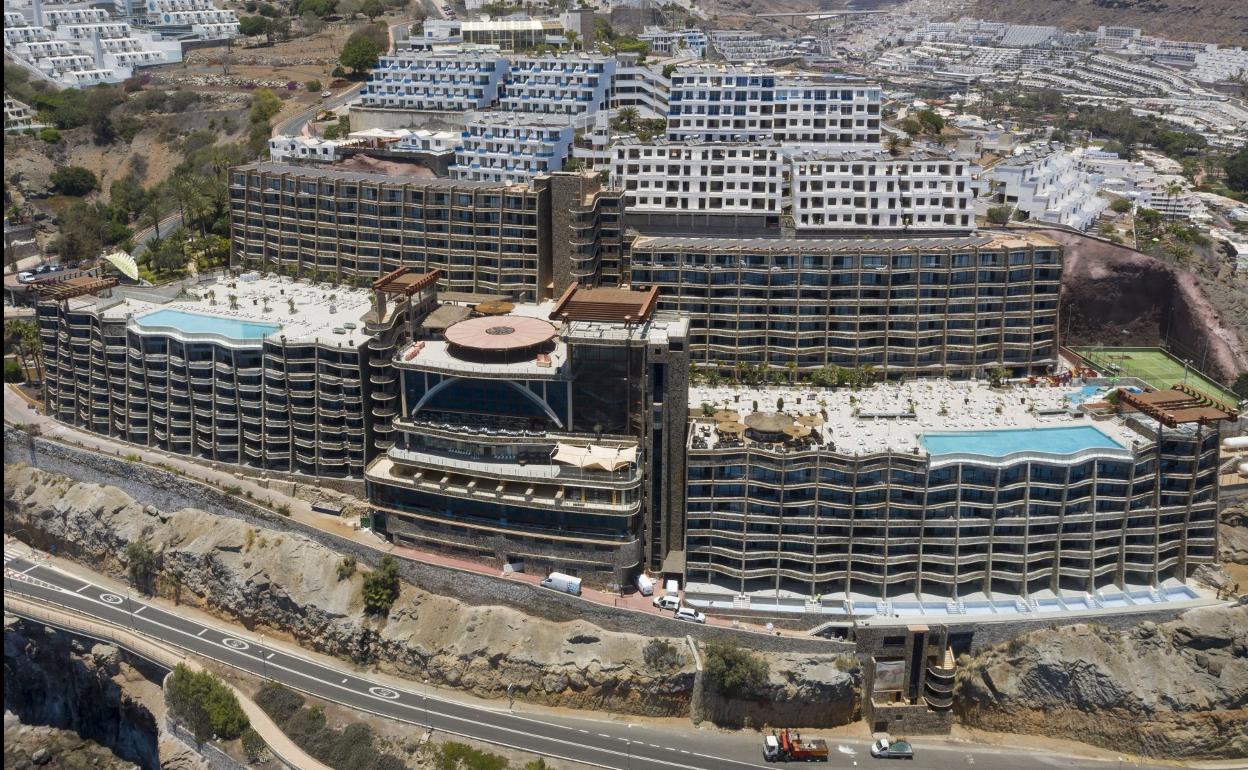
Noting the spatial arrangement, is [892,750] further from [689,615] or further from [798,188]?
[798,188]

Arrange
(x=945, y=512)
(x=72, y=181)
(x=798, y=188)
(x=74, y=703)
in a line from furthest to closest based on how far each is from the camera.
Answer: (x=72, y=181)
(x=798, y=188)
(x=74, y=703)
(x=945, y=512)

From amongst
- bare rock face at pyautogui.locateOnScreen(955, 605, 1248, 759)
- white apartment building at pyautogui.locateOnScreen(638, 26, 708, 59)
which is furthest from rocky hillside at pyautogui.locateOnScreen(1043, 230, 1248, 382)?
white apartment building at pyautogui.locateOnScreen(638, 26, 708, 59)

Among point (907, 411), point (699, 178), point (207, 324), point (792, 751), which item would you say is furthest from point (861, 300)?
point (207, 324)

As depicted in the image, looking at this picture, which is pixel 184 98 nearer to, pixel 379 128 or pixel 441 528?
pixel 379 128

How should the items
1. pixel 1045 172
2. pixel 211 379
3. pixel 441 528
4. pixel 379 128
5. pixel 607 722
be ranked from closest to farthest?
pixel 607 722 → pixel 441 528 → pixel 211 379 → pixel 1045 172 → pixel 379 128

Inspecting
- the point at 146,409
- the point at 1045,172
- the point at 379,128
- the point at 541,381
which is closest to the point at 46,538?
the point at 146,409

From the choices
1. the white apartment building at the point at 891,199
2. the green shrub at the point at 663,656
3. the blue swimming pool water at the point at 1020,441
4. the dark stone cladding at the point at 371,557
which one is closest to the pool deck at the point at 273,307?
the dark stone cladding at the point at 371,557

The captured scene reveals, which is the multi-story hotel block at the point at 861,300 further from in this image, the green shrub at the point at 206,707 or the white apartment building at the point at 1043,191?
the green shrub at the point at 206,707
